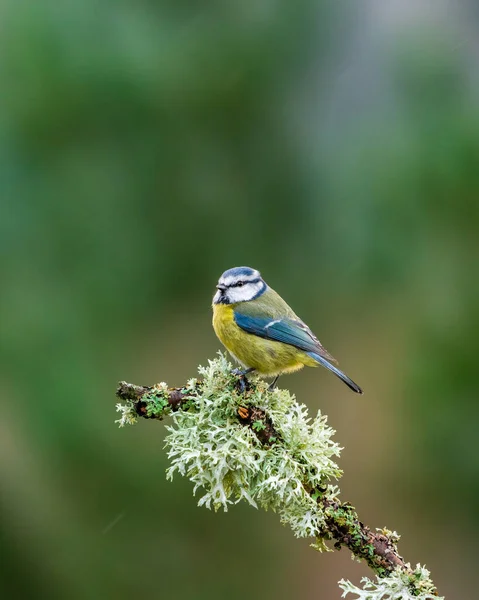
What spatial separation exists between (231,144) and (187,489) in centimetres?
203

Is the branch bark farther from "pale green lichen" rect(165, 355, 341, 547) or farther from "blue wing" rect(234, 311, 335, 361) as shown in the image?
"blue wing" rect(234, 311, 335, 361)

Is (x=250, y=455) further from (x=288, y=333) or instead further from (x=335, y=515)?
(x=288, y=333)

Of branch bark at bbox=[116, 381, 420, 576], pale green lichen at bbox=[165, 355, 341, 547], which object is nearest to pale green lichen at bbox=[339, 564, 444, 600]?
branch bark at bbox=[116, 381, 420, 576]

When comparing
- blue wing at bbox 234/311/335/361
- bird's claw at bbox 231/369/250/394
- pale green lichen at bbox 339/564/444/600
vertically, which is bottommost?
pale green lichen at bbox 339/564/444/600

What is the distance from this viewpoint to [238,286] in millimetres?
Answer: 2248

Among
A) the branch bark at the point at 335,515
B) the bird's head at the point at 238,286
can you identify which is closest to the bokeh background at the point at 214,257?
the bird's head at the point at 238,286

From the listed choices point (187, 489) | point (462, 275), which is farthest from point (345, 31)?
point (187, 489)

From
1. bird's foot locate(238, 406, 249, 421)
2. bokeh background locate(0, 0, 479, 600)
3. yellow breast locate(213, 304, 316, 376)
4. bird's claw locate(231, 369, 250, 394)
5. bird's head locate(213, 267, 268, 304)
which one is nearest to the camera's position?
bird's foot locate(238, 406, 249, 421)

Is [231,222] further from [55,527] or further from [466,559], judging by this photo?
[466,559]

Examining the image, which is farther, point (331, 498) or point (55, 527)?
point (55, 527)

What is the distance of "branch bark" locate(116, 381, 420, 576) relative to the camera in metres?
1.28

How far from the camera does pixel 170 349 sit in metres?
4.36

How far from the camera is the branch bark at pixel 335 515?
1.28m

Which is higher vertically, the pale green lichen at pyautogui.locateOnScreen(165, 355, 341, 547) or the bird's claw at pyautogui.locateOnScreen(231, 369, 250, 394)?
the bird's claw at pyautogui.locateOnScreen(231, 369, 250, 394)
